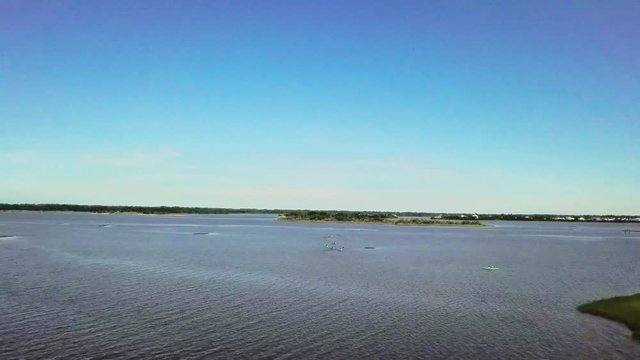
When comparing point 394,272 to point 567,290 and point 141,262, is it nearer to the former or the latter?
point 567,290

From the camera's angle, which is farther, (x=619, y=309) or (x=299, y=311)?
(x=619, y=309)

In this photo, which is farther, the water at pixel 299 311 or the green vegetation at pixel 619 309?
the green vegetation at pixel 619 309

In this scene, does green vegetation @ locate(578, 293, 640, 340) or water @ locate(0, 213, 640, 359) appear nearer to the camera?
water @ locate(0, 213, 640, 359)

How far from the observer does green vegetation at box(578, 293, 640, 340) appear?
23.8m

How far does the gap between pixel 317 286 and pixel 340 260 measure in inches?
794

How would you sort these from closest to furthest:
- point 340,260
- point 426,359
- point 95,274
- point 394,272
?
point 426,359, point 95,274, point 394,272, point 340,260

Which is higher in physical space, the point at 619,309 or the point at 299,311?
the point at 619,309

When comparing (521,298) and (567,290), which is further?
(567,290)

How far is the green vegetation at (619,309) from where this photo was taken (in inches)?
939

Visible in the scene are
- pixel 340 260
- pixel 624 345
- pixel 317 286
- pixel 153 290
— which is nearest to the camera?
pixel 624 345

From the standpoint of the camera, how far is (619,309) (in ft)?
86.3

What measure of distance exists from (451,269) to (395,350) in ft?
99.3

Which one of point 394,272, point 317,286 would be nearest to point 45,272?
point 317,286

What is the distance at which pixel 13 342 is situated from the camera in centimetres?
1883
